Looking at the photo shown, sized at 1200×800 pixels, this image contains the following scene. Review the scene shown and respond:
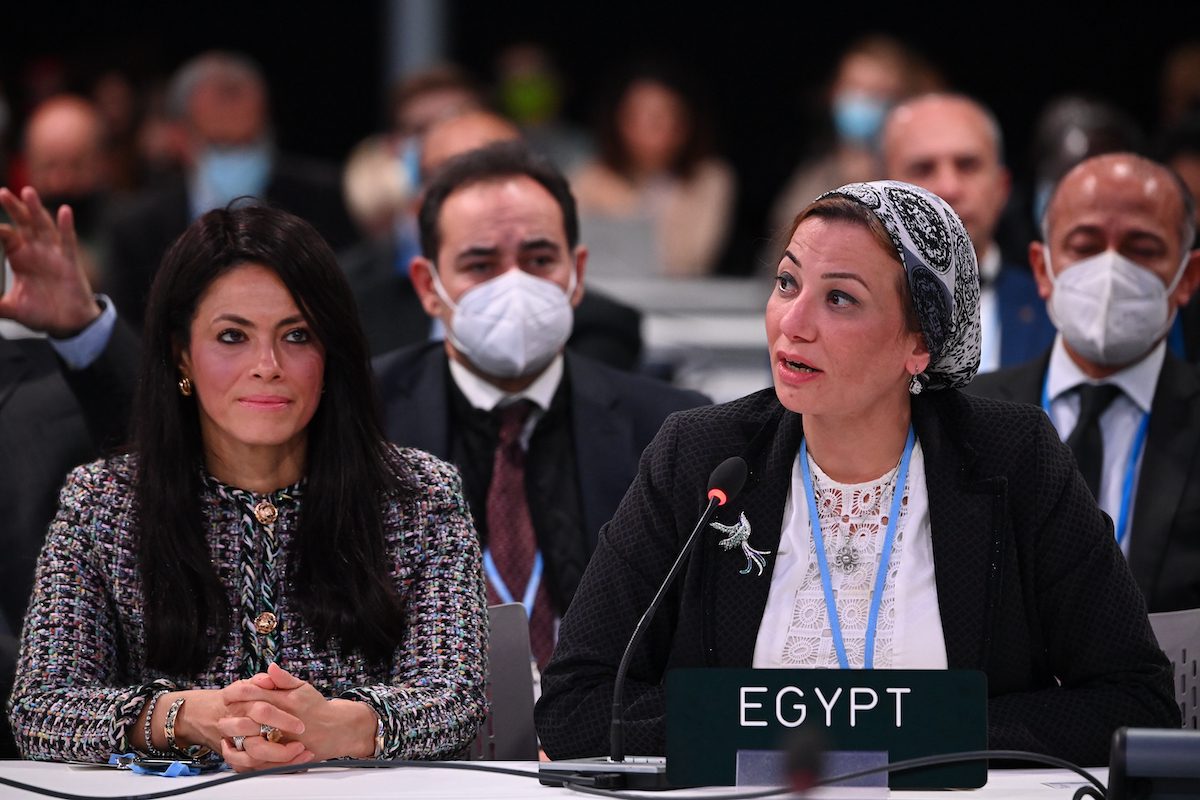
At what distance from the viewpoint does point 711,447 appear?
9.04 feet

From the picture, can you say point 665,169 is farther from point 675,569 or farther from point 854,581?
point 675,569

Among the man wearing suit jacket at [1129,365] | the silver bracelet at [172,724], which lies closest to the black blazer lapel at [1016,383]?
the man wearing suit jacket at [1129,365]

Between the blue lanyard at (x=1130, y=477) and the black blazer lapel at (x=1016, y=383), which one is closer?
the blue lanyard at (x=1130, y=477)

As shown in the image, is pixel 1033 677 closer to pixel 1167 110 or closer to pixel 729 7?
pixel 1167 110

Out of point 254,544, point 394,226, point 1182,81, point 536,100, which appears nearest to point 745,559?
point 254,544

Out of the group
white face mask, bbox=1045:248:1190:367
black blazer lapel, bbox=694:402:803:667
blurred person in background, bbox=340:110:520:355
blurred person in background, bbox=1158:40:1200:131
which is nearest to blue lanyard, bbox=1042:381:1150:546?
white face mask, bbox=1045:248:1190:367

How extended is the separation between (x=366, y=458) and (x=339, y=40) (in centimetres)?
852

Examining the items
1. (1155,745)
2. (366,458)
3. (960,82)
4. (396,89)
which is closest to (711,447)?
(366,458)

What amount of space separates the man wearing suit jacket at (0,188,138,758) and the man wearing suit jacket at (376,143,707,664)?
23.5 inches

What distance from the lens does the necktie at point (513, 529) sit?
360 centimetres

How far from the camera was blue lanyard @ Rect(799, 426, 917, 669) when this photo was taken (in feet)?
8.52

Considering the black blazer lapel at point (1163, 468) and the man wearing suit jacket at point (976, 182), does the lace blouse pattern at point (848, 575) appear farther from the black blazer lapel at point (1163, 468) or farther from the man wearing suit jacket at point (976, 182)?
the man wearing suit jacket at point (976, 182)

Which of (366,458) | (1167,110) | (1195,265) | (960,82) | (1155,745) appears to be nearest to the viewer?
(1155,745)

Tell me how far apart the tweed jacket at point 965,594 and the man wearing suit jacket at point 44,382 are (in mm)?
1135
